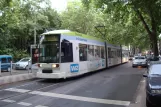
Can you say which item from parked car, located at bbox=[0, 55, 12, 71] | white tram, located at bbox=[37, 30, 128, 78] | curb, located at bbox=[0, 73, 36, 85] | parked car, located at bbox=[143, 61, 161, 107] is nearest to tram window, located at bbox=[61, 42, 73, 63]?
white tram, located at bbox=[37, 30, 128, 78]

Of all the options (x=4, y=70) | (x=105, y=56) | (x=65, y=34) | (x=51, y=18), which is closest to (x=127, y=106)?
(x=65, y=34)

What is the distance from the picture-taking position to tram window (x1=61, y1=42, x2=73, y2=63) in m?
17.9

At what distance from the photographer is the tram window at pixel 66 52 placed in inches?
706

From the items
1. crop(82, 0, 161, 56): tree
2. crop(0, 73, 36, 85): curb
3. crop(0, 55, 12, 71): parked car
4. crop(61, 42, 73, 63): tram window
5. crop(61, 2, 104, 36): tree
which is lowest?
crop(0, 73, 36, 85): curb

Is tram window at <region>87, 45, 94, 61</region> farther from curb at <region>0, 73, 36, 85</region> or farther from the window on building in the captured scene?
curb at <region>0, 73, 36, 85</region>

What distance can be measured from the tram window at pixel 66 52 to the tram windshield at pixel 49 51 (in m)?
0.35

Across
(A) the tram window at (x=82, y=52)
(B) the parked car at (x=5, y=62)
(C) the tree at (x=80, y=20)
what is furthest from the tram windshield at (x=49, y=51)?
(C) the tree at (x=80, y=20)

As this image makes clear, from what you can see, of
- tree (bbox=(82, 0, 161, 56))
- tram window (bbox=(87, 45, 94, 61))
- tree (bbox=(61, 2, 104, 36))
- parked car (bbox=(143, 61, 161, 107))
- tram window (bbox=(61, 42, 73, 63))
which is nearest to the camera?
parked car (bbox=(143, 61, 161, 107))

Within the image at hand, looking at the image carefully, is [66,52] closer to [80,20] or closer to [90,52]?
[90,52]

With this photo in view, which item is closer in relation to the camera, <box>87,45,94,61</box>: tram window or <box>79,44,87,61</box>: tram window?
<box>79,44,87,61</box>: tram window

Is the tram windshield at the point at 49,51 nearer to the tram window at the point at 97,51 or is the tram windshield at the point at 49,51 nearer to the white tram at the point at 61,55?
the white tram at the point at 61,55

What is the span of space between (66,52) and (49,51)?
1.10m

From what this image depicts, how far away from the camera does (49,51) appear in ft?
58.9

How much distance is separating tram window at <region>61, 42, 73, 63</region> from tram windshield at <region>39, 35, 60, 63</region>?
35 cm
